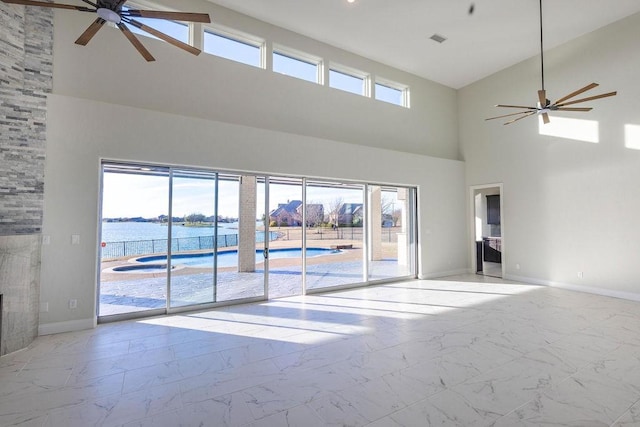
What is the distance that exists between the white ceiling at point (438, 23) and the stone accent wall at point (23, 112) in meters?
2.71

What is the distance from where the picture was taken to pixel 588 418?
230 cm

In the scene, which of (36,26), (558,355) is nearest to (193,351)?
(558,355)

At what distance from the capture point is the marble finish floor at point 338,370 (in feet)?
A: 7.75

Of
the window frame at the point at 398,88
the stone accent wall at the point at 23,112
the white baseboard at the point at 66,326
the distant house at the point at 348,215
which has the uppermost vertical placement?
the window frame at the point at 398,88

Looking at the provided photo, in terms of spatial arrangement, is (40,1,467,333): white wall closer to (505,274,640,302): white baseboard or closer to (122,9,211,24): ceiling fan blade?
(505,274,640,302): white baseboard

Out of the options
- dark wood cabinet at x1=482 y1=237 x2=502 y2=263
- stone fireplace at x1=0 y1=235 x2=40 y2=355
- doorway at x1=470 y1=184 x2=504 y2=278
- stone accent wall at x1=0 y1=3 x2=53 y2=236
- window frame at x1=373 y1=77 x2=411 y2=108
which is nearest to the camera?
stone fireplace at x1=0 y1=235 x2=40 y2=355

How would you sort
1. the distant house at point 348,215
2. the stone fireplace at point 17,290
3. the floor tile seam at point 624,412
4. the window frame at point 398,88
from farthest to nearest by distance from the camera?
the window frame at point 398,88 < the distant house at point 348,215 < the stone fireplace at point 17,290 < the floor tile seam at point 624,412

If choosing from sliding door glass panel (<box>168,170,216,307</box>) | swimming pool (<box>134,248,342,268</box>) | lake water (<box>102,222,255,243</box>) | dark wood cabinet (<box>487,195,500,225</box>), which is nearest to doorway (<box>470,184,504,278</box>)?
dark wood cabinet (<box>487,195,500,225</box>)

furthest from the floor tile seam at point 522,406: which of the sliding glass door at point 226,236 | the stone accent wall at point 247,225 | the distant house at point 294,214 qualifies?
the distant house at point 294,214

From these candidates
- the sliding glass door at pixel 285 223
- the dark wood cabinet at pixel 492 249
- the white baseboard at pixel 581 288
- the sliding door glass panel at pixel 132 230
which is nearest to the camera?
the sliding door glass panel at pixel 132 230

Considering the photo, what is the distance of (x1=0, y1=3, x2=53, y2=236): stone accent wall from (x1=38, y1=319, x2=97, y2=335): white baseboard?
4.12ft

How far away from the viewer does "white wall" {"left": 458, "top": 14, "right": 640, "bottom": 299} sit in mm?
5664

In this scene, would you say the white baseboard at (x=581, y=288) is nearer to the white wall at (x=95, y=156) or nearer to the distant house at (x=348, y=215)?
the distant house at (x=348, y=215)

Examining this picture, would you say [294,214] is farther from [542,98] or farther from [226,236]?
[542,98]
